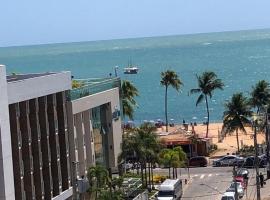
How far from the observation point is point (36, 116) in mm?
47969

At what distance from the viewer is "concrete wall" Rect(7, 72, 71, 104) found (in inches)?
1756

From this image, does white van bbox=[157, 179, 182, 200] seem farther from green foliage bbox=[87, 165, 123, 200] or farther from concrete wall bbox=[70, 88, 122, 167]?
concrete wall bbox=[70, 88, 122, 167]

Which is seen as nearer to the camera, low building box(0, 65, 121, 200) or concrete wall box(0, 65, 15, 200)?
concrete wall box(0, 65, 15, 200)

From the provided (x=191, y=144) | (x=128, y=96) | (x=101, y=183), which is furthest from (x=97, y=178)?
(x=128, y=96)

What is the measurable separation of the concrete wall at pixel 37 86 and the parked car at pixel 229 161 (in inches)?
1047

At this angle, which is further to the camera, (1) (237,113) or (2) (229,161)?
(1) (237,113)

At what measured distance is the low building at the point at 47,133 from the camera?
1628 inches

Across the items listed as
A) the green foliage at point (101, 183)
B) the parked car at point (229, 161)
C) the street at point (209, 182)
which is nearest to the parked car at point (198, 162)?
the parked car at point (229, 161)

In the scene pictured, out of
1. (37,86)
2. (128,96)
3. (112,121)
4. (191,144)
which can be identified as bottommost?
(191,144)

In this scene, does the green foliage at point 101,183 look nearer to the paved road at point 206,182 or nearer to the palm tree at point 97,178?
the palm tree at point 97,178

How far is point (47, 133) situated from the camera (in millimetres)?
49875

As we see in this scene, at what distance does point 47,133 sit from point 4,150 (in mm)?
10001

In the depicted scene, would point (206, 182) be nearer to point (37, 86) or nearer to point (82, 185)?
point (82, 185)

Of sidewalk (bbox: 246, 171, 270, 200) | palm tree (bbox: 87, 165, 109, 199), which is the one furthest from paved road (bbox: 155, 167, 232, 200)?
palm tree (bbox: 87, 165, 109, 199)
